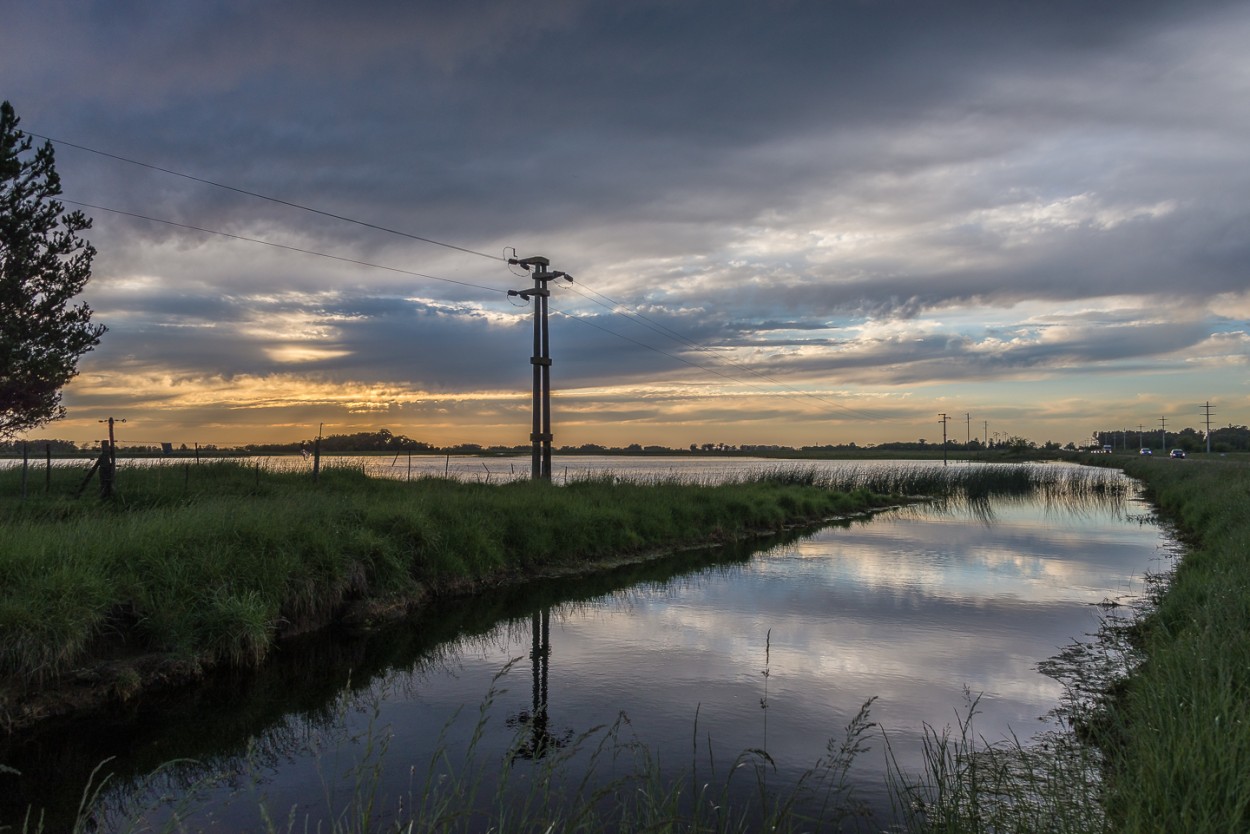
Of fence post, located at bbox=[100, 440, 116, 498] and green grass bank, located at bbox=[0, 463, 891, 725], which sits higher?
fence post, located at bbox=[100, 440, 116, 498]

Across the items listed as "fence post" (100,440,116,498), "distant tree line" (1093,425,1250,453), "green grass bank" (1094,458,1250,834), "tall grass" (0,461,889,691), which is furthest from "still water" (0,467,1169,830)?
"distant tree line" (1093,425,1250,453)

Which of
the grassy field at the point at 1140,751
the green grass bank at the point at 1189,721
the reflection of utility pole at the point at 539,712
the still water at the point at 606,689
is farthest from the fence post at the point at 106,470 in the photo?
the green grass bank at the point at 1189,721

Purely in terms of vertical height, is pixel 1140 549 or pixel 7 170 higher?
pixel 7 170

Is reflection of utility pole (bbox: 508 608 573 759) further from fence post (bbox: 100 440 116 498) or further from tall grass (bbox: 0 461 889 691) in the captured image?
fence post (bbox: 100 440 116 498)

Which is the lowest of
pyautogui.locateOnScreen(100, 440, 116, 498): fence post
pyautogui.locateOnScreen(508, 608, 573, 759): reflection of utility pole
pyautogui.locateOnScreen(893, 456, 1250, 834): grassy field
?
pyautogui.locateOnScreen(508, 608, 573, 759): reflection of utility pole

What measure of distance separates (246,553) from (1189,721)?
1134cm

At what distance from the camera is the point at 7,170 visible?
21.4m

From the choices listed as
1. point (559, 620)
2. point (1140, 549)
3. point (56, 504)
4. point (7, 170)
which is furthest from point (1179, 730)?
point (7, 170)

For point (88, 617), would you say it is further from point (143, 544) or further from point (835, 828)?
point (835, 828)

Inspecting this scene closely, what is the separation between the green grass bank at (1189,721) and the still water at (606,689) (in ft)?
5.53

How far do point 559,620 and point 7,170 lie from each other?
2071 cm

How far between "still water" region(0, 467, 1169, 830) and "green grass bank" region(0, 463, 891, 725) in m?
0.78

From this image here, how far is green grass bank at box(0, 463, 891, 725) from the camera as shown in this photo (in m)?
8.80

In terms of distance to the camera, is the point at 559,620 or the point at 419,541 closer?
the point at 559,620
